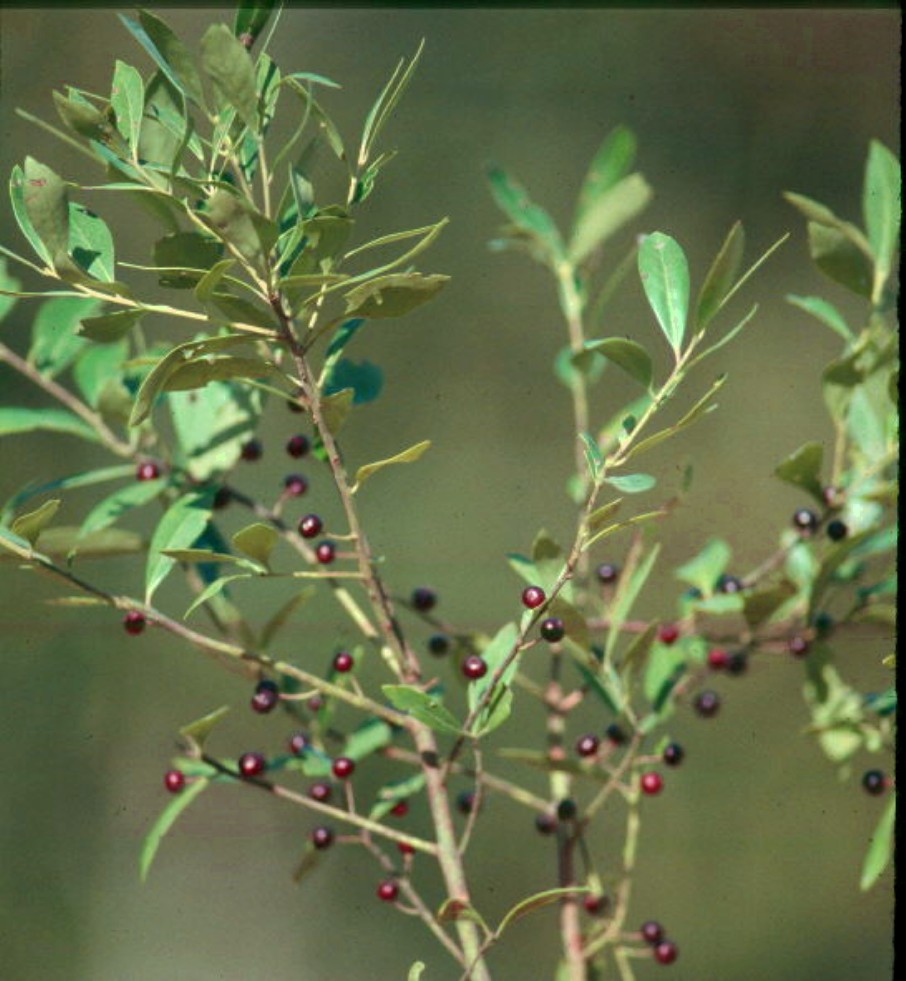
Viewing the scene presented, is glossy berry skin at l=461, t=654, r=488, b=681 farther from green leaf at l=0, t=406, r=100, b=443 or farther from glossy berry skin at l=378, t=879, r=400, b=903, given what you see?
green leaf at l=0, t=406, r=100, b=443

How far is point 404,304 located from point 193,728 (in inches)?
8.2

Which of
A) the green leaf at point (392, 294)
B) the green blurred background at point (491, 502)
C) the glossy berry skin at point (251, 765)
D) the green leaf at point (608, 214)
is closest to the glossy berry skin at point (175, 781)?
the glossy berry skin at point (251, 765)

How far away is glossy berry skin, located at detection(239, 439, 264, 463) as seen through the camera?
0.77 m

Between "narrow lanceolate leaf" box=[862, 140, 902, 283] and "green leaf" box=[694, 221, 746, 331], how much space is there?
0.59 ft

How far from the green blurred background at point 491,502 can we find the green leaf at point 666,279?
32.3 inches

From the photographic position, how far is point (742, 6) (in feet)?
9.93

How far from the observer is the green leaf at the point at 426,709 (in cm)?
59

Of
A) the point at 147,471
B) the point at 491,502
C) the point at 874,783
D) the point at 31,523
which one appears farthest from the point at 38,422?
the point at 491,502

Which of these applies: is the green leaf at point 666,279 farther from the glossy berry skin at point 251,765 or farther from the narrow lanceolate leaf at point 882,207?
the glossy berry skin at point 251,765

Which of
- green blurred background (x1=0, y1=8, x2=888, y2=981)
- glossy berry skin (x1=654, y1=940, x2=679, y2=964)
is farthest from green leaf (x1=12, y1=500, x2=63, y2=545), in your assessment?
green blurred background (x1=0, y1=8, x2=888, y2=981)

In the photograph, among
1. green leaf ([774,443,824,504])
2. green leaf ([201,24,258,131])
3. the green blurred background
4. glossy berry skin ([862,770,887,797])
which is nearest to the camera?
green leaf ([201,24,258,131])

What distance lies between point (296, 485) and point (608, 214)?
26cm

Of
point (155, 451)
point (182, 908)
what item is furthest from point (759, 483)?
point (155, 451)

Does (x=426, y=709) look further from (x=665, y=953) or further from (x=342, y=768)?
(x=665, y=953)
